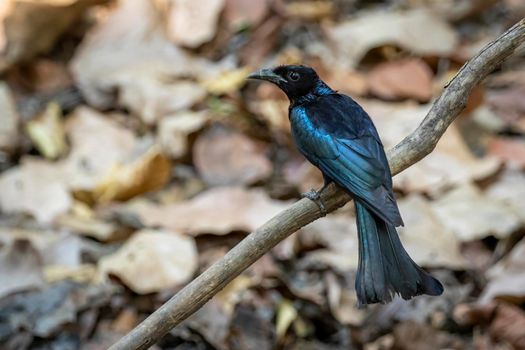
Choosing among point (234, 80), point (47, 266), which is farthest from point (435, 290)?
point (234, 80)

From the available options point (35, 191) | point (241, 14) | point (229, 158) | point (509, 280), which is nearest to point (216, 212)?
point (229, 158)

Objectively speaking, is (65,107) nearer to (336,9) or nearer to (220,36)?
(220,36)

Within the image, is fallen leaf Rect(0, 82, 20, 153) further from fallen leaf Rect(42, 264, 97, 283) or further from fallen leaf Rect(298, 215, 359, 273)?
fallen leaf Rect(298, 215, 359, 273)

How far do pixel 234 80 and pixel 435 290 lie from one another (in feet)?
10.4

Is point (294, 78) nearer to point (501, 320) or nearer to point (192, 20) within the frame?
point (501, 320)

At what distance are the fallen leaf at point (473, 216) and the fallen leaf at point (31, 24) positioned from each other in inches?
105

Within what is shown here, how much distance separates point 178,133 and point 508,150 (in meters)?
1.90

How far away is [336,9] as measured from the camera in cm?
673

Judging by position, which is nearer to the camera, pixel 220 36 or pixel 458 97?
pixel 458 97

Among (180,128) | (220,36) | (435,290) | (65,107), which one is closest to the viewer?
(435,290)

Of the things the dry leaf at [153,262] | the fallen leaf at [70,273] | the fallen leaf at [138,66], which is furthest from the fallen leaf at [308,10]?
the fallen leaf at [70,273]

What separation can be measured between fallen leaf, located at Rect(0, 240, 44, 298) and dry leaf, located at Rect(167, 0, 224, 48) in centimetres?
214

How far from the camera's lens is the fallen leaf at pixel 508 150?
5246mm

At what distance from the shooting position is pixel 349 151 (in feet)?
10.7
